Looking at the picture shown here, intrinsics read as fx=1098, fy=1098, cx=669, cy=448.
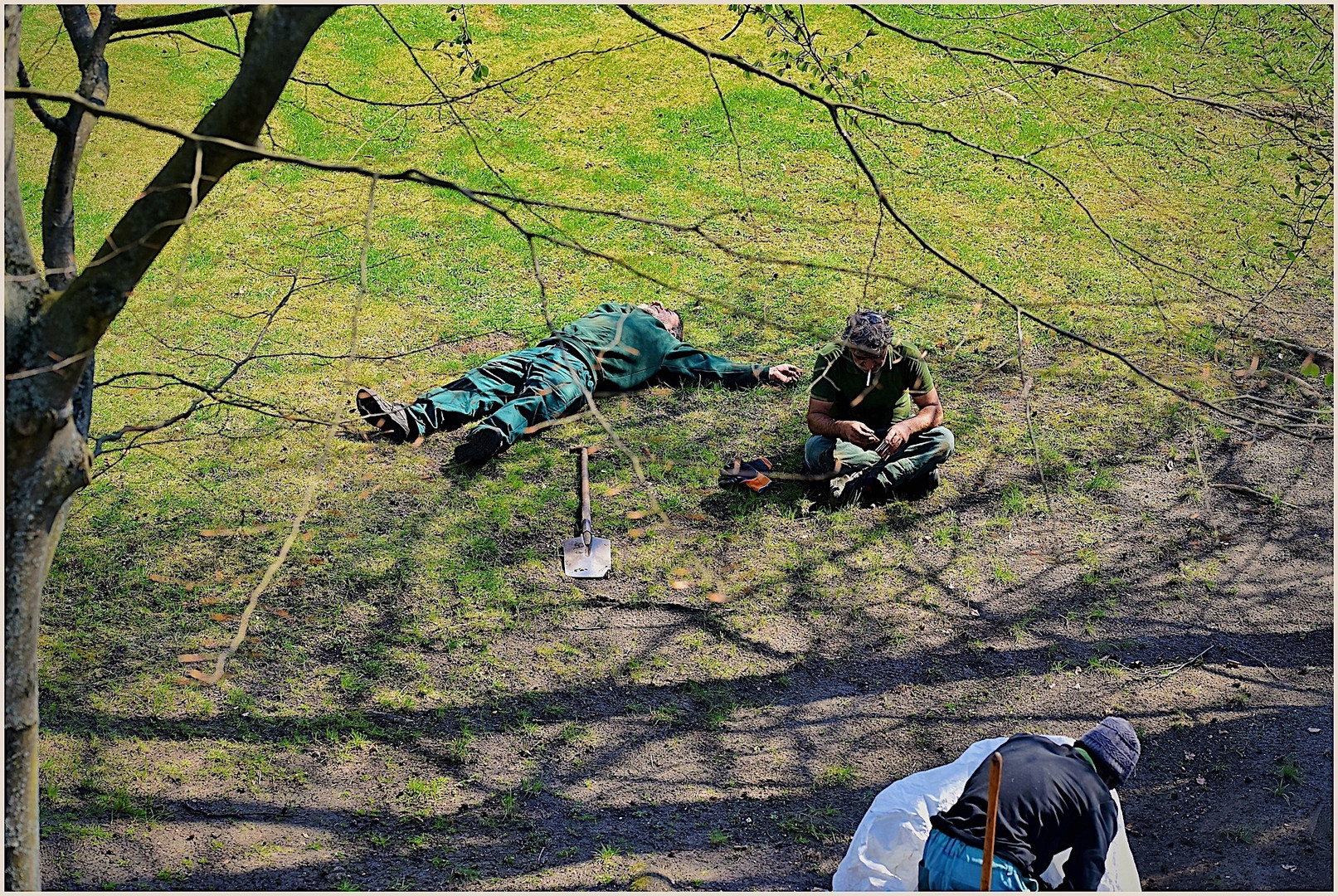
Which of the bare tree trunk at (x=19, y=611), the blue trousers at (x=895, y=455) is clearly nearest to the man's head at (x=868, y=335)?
the blue trousers at (x=895, y=455)

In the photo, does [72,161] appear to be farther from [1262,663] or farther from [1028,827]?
[1262,663]

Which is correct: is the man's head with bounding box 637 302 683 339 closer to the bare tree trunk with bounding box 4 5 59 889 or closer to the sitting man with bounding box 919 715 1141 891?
Answer: the sitting man with bounding box 919 715 1141 891

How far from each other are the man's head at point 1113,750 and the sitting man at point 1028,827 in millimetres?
25

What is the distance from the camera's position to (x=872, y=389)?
5965 mm

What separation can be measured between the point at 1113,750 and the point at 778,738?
4.46ft

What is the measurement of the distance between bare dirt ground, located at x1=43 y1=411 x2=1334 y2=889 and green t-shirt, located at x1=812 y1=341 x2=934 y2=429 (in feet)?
2.46

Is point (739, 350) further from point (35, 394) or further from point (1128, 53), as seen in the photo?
point (1128, 53)

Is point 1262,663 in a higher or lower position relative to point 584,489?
lower

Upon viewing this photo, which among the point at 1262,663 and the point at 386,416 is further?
the point at 386,416

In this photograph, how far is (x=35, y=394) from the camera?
2736 millimetres

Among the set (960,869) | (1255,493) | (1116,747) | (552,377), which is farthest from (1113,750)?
(552,377)

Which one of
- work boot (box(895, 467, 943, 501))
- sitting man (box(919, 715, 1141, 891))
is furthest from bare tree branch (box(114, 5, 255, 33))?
work boot (box(895, 467, 943, 501))

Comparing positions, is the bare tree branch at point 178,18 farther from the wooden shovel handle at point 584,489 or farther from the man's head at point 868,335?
the man's head at point 868,335

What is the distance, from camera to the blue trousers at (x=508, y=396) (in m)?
6.46
